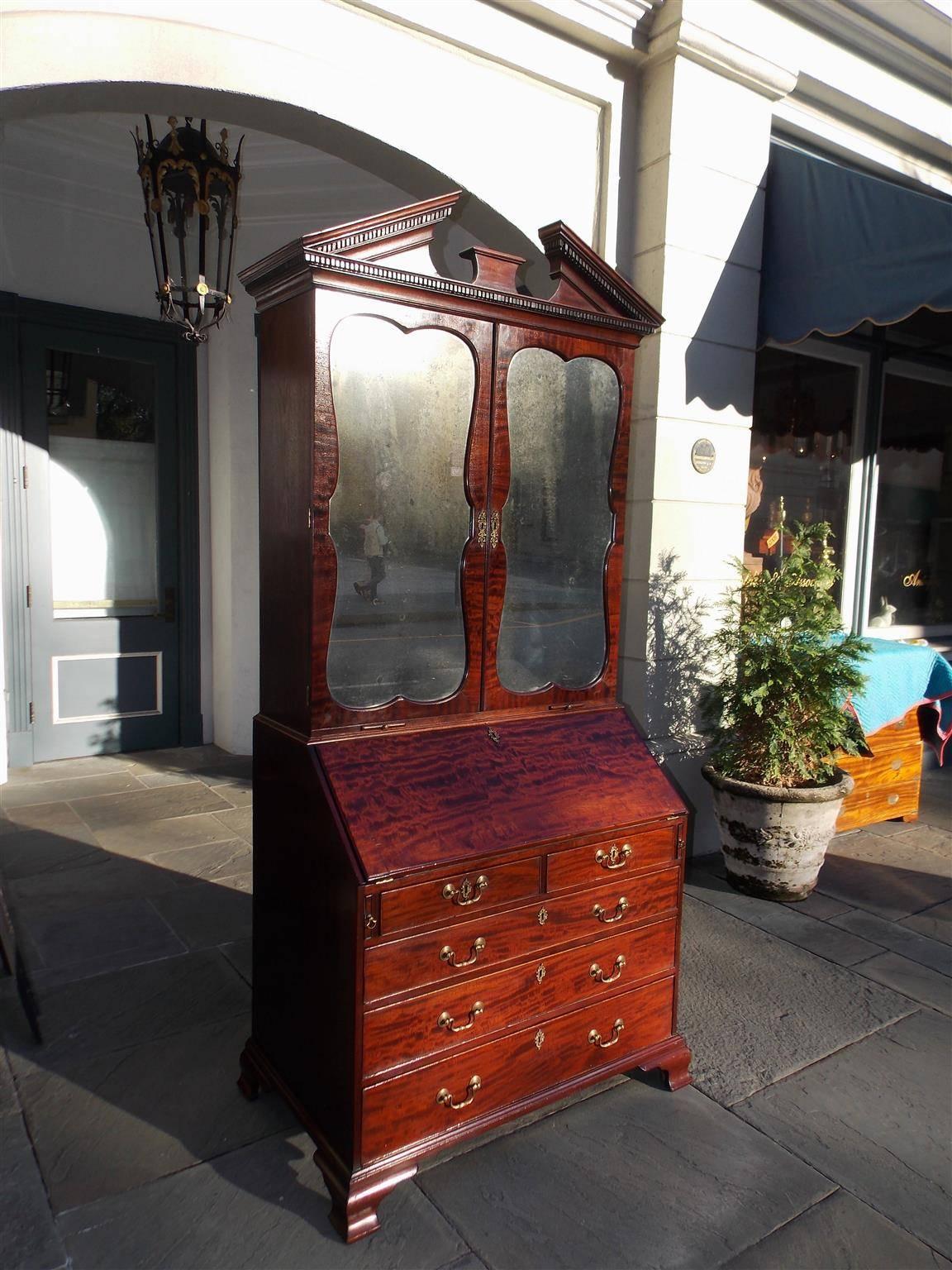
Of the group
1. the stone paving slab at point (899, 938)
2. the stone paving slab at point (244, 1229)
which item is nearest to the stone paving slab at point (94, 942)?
the stone paving slab at point (244, 1229)

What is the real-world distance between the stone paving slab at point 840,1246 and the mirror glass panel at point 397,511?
4.85ft

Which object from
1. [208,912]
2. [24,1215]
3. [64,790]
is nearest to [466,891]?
[24,1215]

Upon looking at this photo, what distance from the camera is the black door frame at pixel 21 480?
527cm

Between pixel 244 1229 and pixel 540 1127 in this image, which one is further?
pixel 540 1127

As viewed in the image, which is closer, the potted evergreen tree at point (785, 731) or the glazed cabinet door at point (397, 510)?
the glazed cabinet door at point (397, 510)

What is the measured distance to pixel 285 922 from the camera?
228cm

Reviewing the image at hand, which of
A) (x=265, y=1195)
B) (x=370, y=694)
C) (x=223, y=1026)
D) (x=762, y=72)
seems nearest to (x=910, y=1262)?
(x=265, y=1195)

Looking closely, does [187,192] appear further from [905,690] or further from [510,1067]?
[905,690]

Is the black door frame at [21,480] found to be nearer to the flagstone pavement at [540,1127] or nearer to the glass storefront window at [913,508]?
the flagstone pavement at [540,1127]

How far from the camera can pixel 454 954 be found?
6.80 feet

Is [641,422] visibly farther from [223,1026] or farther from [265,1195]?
[265,1195]

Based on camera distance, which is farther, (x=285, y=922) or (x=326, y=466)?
(x=285, y=922)

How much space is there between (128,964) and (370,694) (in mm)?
1716

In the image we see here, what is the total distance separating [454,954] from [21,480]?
4.60 metres
